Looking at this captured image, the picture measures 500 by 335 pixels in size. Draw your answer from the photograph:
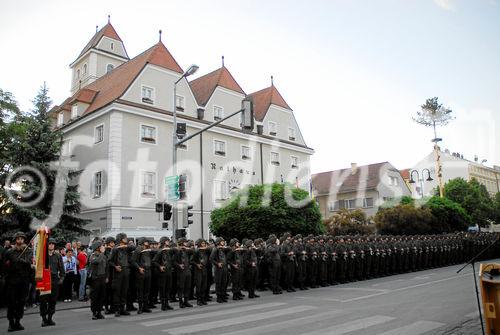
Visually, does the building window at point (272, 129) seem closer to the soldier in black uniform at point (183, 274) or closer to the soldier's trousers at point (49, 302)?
the soldier in black uniform at point (183, 274)

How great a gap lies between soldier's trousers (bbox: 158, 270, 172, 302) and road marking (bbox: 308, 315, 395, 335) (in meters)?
5.68

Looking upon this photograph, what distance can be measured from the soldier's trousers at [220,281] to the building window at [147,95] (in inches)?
730

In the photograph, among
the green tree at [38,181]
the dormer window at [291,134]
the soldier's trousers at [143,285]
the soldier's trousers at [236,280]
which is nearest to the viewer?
the soldier's trousers at [143,285]

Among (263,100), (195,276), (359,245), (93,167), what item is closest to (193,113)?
(93,167)

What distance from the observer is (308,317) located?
9805 mm

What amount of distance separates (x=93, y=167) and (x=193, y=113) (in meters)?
8.27

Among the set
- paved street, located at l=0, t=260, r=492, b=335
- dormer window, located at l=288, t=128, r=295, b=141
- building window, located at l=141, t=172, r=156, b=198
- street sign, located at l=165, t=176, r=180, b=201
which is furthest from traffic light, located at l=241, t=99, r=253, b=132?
dormer window, located at l=288, t=128, r=295, b=141

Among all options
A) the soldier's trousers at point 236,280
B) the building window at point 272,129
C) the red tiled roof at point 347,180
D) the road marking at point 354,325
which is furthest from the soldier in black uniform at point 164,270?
the red tiled roof at point 347,180

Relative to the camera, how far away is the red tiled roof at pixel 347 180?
185ft

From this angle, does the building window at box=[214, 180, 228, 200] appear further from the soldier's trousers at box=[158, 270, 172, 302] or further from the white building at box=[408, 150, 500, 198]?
the white building at box=[408, 150, 500, 198]

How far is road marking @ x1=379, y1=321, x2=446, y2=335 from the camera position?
7.87m

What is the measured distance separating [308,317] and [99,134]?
22.9 m

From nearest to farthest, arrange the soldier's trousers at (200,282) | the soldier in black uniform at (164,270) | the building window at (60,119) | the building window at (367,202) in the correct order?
1. the soldier in black uniform at (164,270)
2. the soldier's trousers at (200,282)
3. the building window at (60,119)
4. the building window at (367,202)

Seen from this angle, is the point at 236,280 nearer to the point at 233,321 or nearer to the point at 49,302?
the point at 233,321
